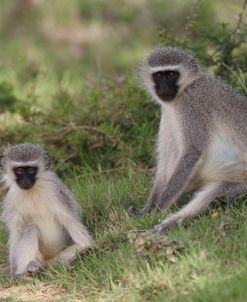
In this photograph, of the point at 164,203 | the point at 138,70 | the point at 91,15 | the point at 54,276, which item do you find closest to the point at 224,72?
the point at 138,70

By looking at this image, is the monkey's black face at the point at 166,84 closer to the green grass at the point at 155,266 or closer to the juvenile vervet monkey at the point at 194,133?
the juvenile vervet monkey at the point at 194,133

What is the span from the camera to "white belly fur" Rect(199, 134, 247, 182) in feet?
24.7

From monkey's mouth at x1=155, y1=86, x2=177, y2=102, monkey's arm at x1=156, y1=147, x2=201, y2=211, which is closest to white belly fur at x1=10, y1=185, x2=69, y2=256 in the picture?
monkey's arm at x1=156, y1=147, x2=201, y2=211

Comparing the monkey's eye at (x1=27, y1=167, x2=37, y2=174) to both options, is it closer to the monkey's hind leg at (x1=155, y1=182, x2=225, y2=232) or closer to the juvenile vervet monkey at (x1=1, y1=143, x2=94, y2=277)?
the juvenile vervet monkey at (x1=1, y1=143, x2=94, y2=277)

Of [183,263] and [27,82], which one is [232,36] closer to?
[27,82]

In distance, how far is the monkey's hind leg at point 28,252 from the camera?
23.4 ft

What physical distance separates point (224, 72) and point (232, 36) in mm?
398

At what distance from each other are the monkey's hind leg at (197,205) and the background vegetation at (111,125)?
11cm

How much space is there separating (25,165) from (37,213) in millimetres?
406

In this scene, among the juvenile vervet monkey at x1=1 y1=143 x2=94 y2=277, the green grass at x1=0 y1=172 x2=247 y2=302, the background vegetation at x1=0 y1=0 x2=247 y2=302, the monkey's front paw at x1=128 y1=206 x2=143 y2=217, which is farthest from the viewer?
the monkey's front paw at x1=128 y1=206 x2=143 y2=217

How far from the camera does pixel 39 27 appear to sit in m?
17.6

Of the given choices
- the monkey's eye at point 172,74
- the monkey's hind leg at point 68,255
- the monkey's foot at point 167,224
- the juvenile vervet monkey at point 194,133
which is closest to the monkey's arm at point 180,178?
the juvenile vervet monkey at point 194,133

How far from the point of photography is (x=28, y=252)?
23.8ft

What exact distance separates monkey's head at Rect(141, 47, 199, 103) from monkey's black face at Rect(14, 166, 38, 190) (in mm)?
1288
